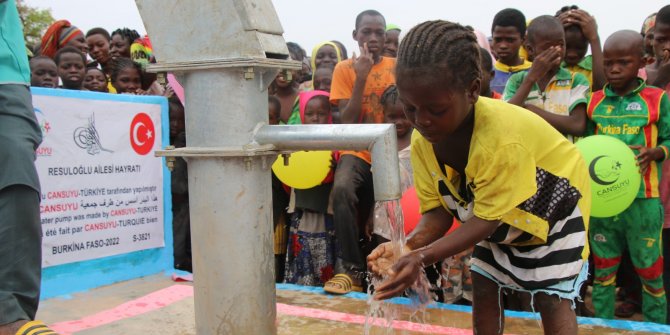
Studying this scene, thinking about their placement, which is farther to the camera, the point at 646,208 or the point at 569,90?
the point at 569,90

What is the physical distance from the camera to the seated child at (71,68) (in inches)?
210

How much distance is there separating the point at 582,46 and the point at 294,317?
8.97 feet

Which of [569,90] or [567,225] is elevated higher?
[569,90]

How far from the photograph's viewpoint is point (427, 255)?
1.78m

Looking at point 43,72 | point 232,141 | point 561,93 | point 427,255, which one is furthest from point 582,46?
point 43,72

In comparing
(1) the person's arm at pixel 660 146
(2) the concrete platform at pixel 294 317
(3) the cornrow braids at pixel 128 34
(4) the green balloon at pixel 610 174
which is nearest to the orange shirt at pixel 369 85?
(2) the concrete platform at pixel 294 317

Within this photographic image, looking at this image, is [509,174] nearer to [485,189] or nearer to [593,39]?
[485,189]

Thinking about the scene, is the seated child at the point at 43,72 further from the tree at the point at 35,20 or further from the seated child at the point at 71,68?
the tree at the point at 35,20

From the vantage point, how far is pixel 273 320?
63.4 inches

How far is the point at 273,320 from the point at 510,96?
284 cm

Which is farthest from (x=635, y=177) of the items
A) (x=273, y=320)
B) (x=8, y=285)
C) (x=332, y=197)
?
(x=8, y=285)

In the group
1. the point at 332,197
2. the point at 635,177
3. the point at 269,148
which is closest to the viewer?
the point at 269,148

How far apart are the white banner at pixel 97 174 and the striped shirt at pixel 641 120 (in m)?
2.97

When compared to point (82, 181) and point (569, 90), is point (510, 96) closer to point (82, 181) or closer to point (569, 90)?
point (569, 90)
